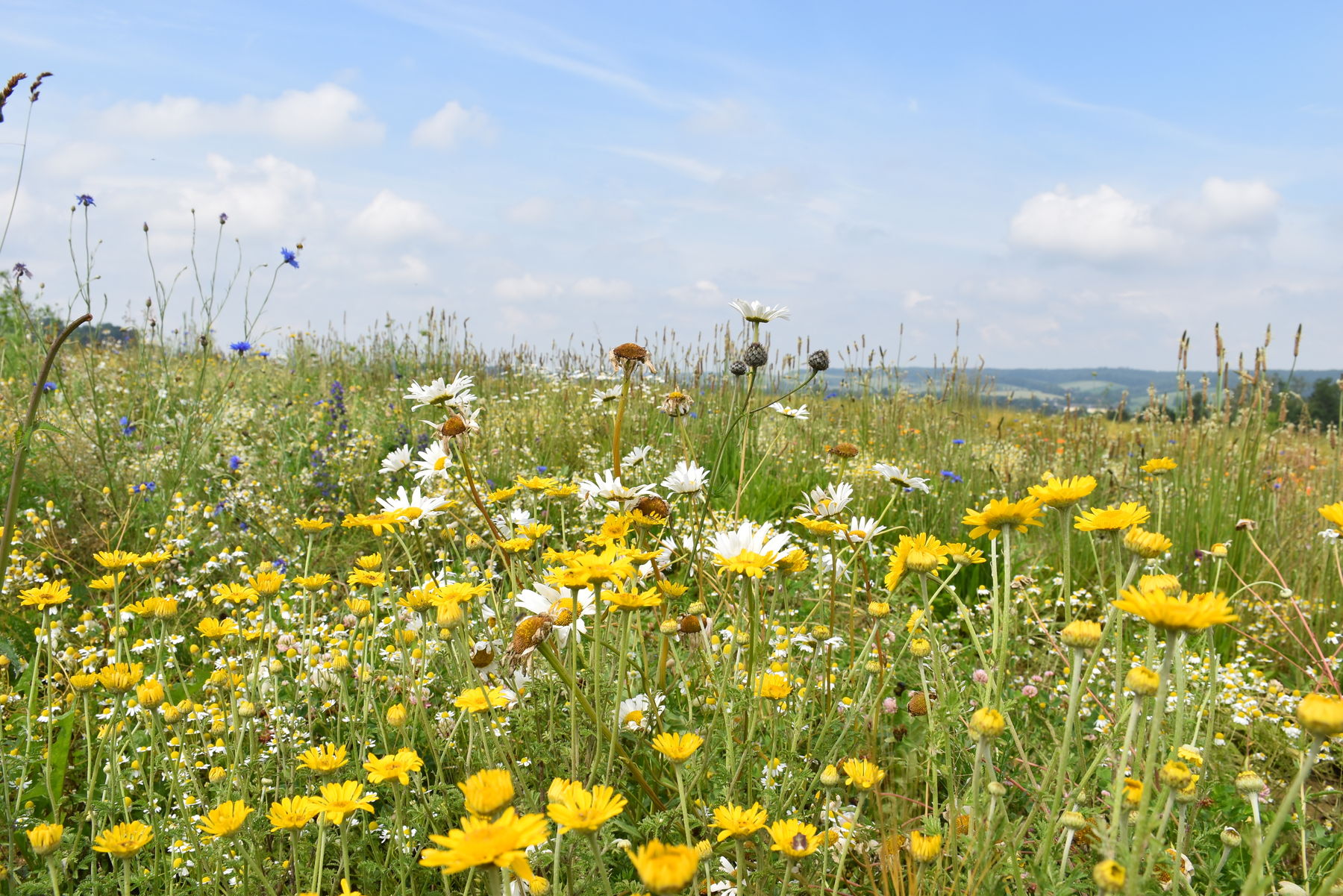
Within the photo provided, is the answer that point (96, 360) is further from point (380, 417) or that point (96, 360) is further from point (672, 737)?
point (672, 737)

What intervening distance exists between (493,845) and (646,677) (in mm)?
839

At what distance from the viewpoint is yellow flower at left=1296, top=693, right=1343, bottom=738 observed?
810 mm

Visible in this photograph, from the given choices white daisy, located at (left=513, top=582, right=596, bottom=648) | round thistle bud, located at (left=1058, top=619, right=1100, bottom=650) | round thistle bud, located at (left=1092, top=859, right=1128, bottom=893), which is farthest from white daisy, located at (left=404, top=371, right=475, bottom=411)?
round thistle bud, located at (left=1092, top=859, right=1128, bottom=893)

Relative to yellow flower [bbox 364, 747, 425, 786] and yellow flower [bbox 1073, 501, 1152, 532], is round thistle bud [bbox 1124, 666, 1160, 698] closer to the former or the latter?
yellow flower [bbox 1073, 501, 1152, 532]

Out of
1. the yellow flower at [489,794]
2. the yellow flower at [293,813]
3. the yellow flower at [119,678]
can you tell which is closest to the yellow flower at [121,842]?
the yellow flower at [293,813]

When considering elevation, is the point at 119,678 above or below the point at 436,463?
below

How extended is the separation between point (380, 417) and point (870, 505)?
3.34 metres

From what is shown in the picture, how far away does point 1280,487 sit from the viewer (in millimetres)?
5051

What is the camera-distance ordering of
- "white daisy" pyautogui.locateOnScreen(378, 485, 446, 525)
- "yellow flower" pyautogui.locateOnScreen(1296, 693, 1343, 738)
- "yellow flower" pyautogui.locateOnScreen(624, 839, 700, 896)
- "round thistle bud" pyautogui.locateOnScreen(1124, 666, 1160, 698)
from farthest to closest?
"white daisy" pyautogui.locateOnScreen(378, 485, 446, 525), "round thistle bud" pyautogui.locateOnScreen(1124, 666, 1160, 698), "yellow flower" pyautogui.locateOnScreen(1296, 693, 1343, 738), "yellow flower" pyautogui.locateOnScreen(624, 839, 700, 896)

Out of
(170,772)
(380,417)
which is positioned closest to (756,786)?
(170,772)

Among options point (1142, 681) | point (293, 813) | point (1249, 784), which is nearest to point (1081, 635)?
point (1142, 681)

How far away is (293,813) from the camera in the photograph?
44.2 inches

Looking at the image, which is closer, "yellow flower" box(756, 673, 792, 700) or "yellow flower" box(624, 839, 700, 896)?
"yellow flower" box(624, 839, 700, 896)

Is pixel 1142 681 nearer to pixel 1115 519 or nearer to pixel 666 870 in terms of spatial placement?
pixel 1115 519
